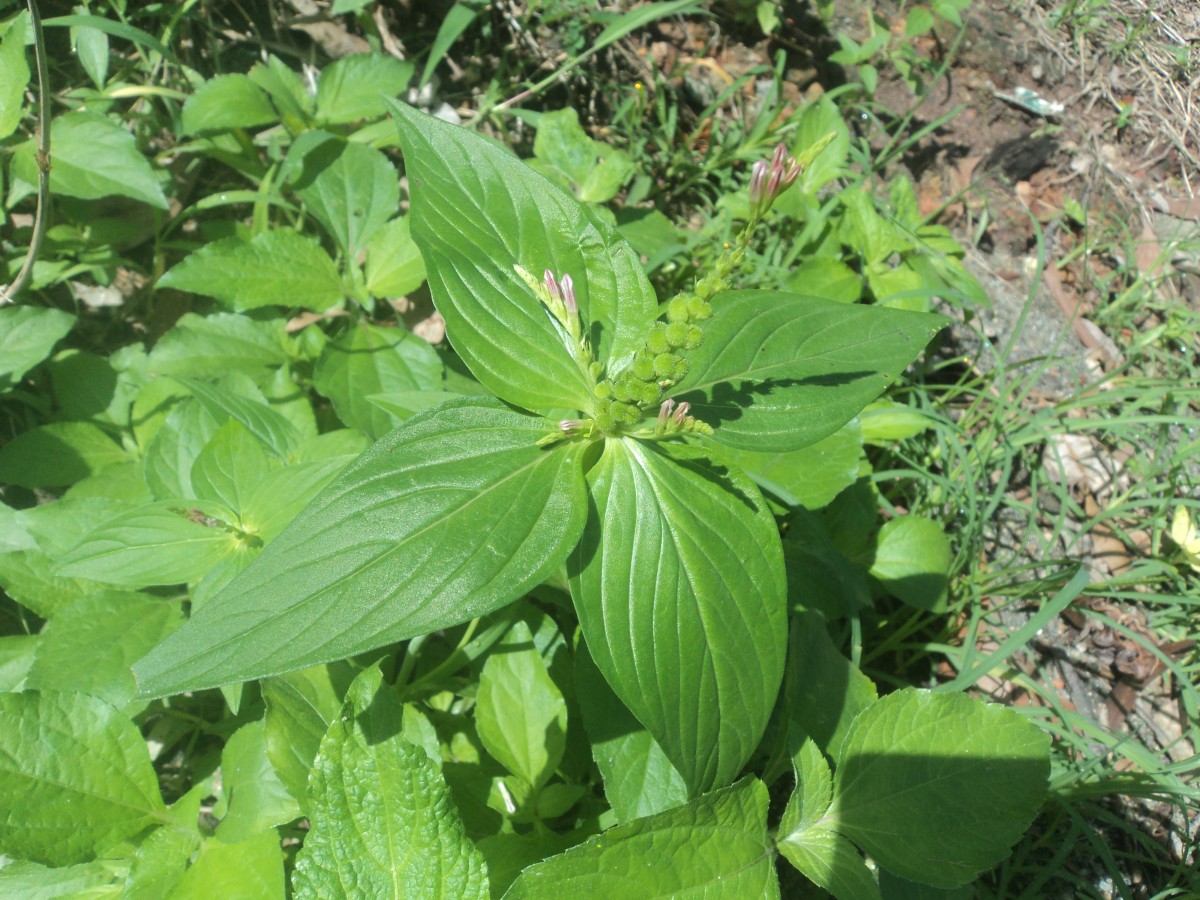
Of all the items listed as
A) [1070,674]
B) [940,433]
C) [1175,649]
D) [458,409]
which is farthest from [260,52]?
[1175,649]

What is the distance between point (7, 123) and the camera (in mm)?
2105

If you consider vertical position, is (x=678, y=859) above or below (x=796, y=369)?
below

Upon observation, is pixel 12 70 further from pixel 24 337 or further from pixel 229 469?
pixel 229 469

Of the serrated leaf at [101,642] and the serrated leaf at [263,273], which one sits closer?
the serrated leaf at [101,642]

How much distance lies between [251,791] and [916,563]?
1.72 m

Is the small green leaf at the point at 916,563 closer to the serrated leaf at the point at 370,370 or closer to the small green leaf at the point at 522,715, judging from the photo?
the small green leaf at the point at 522,715

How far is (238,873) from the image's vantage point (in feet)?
4.72

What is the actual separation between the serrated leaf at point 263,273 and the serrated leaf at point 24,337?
0.30 m

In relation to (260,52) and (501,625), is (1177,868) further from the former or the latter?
(260,52)

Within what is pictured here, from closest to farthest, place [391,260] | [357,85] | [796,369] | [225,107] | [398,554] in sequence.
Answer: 1. [398,554]
2. [796,369]
3. [391,260]
4. [225,107]
5. [357,85]

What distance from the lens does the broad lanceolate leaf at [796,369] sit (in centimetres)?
146

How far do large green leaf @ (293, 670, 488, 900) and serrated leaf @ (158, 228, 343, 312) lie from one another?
4.27 ft

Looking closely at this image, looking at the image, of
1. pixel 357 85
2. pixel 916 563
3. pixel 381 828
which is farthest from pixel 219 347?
pixel 916 563

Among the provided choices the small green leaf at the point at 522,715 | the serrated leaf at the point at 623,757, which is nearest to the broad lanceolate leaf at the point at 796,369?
the serrated leaf at the point at 623,757
